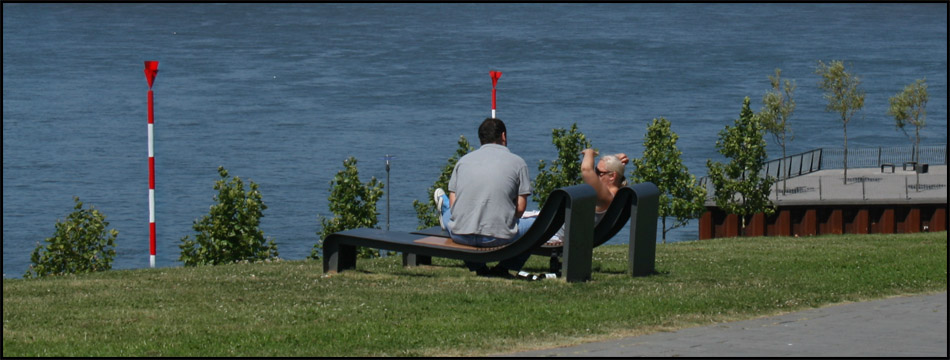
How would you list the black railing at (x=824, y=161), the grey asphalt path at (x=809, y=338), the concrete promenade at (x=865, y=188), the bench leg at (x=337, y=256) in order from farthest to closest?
the black railing at (x=824, y=161) → the concrete promenade at (x=865, y=188) → the bench leg at (x=337, y=256) → the grey asphalt path at (x=809, y=338)

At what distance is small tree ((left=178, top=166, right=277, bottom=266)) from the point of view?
69.1ft

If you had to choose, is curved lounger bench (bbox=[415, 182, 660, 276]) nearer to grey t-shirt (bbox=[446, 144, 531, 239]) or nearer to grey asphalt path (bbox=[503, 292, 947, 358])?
grey t-shirt (bbox=[446, 144, 531, 239])

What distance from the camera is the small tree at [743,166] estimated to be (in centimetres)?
3631

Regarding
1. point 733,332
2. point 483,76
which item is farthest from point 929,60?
point 733,332

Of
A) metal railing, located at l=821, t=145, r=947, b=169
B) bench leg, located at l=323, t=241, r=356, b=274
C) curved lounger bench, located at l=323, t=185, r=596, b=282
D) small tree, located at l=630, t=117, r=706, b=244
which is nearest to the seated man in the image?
curved lounger bench, located at l=323, t=185, r=596, b=282

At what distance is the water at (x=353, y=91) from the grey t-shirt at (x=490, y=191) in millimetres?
37353

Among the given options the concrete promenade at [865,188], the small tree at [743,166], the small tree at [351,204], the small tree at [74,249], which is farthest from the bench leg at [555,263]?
the concrete promenade at [865,188]

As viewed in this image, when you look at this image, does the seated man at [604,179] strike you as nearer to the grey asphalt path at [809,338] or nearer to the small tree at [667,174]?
the grey asphalt path at [809,338]

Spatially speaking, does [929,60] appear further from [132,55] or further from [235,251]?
[235,251]

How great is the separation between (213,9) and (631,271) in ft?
576

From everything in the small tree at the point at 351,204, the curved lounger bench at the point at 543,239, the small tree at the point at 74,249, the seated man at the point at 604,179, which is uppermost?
the seated man at the point at 604,179

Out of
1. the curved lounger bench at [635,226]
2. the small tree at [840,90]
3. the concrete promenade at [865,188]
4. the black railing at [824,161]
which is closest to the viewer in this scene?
the curved lounger bench at [635,226]

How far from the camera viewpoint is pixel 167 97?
9925cm

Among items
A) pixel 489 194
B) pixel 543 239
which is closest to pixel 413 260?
pixel 489 194
